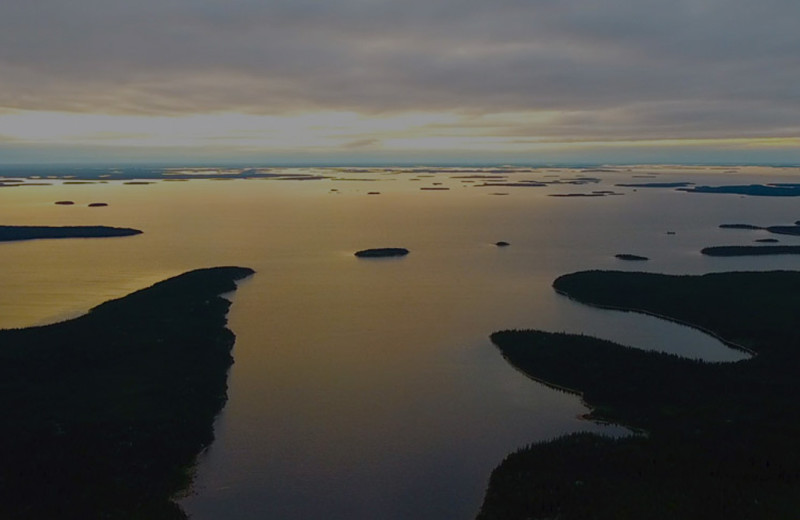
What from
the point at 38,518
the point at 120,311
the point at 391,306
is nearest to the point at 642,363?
the point at 391,306

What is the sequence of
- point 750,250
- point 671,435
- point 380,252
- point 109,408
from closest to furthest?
point 671,435 → point 109,408 → point 380,252 → point 750,250

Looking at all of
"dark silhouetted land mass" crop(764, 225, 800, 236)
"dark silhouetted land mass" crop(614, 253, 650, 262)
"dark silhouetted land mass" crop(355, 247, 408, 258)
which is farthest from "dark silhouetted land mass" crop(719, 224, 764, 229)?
"dark silhouetted land mass" crop(355, 247, 408, 258)

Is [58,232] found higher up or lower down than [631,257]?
lower down

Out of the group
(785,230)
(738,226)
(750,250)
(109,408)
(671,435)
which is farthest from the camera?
(738,226)

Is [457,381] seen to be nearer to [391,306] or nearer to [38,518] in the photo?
[391,306]

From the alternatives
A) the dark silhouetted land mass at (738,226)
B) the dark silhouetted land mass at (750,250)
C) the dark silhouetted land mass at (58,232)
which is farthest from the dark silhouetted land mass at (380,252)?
the dark silhouetted land mass at (738,226)

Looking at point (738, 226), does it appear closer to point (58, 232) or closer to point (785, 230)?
point (785, 230)

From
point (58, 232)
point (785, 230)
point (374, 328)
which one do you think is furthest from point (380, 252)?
point (785, 230)
